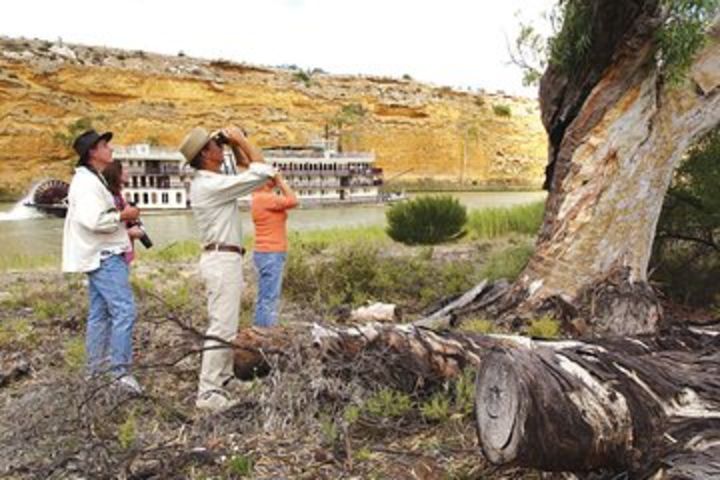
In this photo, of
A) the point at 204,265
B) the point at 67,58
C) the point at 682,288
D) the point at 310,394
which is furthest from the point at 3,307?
the point at 67,58

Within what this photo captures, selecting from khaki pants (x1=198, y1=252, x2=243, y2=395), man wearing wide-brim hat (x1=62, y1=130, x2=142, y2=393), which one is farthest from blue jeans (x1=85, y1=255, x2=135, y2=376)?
khaki pants (x1=198, y1=252, x2=243, y2=395)

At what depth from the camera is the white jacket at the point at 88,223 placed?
4.39 meters

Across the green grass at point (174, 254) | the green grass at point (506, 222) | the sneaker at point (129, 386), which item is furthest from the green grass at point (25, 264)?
the green grass at point (506, 222)

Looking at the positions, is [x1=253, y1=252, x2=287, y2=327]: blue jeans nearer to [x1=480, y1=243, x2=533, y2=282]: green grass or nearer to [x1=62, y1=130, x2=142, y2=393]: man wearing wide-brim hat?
[x1=62, y1=130, x2=142, y2=393]: man wearing wide-brim hat

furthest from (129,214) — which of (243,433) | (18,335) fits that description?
(18,335)

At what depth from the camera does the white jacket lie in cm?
439

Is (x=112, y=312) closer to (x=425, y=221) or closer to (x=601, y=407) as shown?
(x=601, y=407)

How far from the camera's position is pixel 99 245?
4.48 metres

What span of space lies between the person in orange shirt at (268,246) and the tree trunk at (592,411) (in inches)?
117

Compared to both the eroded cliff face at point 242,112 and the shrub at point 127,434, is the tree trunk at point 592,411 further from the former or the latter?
the eroded cliff face at point 242,112

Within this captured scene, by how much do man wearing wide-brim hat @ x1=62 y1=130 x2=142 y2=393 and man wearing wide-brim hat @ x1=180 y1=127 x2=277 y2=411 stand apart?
1.99ft

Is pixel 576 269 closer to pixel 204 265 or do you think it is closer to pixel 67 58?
pixel 204 265

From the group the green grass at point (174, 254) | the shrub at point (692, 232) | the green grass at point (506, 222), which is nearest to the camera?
the shrub at point (692, 232)

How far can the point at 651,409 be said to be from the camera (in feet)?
9.27
